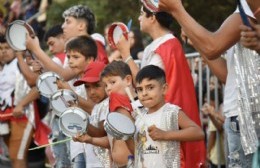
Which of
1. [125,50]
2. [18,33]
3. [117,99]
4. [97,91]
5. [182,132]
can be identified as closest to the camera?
[182,132]

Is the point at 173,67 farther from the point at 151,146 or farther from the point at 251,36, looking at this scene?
the point at 251,36

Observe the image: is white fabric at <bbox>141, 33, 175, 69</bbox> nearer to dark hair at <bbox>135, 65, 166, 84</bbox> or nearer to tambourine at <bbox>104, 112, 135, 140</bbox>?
dark hair at <bbox>135, 65, 166, 84</bbox>

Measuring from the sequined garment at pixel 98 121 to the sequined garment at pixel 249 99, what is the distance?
1.77 meters

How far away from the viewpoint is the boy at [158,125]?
287 inches

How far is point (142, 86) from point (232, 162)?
90 centimetres

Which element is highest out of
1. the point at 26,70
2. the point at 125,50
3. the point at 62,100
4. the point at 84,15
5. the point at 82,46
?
the point at 84,15

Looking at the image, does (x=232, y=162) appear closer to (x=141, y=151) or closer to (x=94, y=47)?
(x=141, y=151)

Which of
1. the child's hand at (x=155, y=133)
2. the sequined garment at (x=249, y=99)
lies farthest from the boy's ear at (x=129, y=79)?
the sequined garment at (x=249, y=99)

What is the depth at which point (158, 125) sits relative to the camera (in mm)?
7324

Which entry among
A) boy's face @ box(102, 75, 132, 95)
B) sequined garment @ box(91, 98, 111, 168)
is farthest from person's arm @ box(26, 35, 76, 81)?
boy's face @ box(102, 75, 132, 95)

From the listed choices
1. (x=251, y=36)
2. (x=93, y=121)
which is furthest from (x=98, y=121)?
(x=251, y=36)

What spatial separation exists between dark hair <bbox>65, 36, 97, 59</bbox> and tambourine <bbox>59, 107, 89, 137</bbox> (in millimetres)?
1335

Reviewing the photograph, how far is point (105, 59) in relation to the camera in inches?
368

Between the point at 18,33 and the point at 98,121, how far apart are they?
1.28 meters
